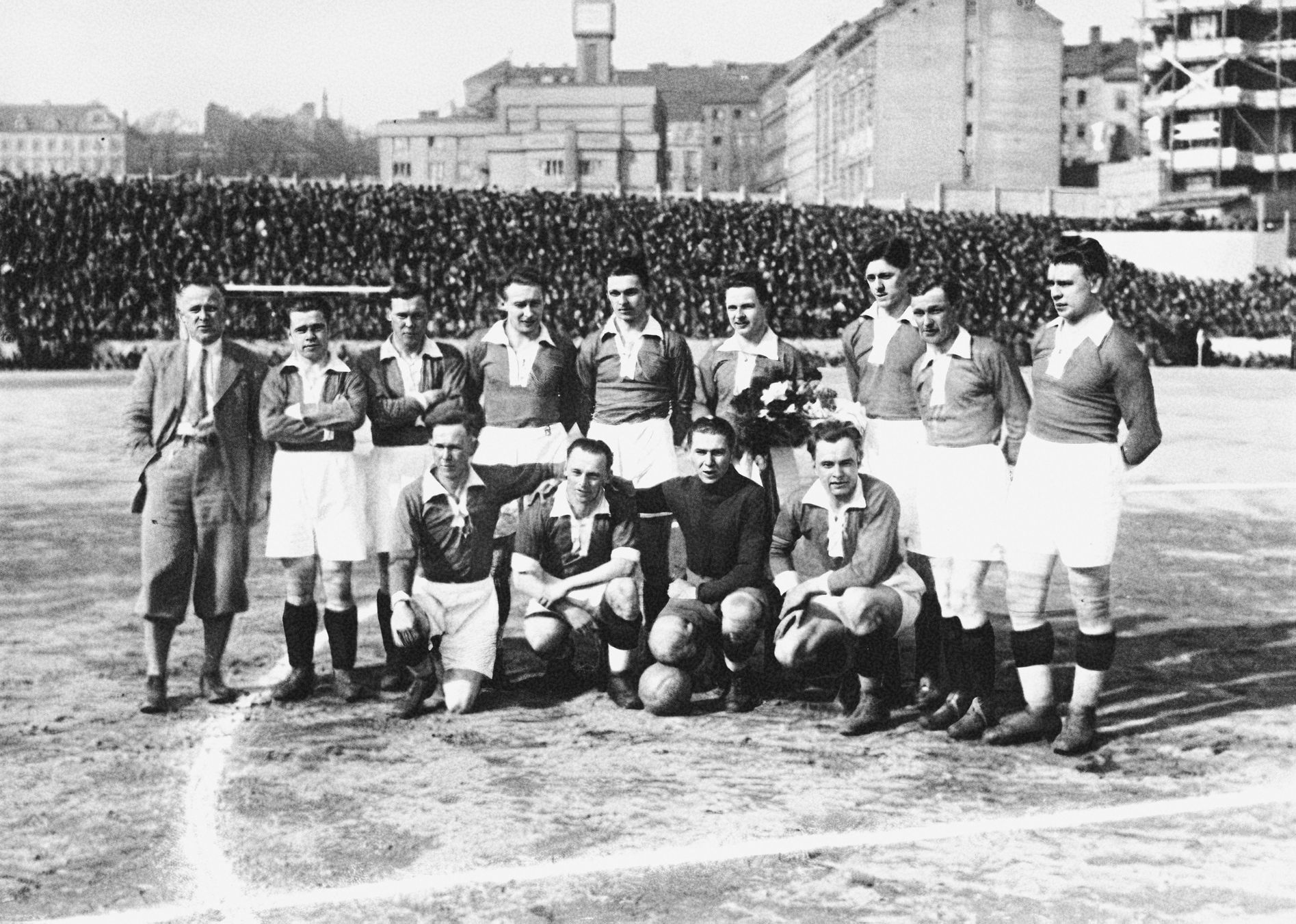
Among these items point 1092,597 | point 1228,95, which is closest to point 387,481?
point 1092,597

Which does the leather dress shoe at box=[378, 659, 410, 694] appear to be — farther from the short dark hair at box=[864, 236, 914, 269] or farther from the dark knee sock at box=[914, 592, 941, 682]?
the short dark hair at box=[864, 236, 914, 269]

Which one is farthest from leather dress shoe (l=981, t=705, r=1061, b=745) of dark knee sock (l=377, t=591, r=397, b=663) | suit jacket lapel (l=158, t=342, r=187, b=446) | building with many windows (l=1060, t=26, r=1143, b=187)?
building with many windows (l=1060, t=26, r=1143, b=187)

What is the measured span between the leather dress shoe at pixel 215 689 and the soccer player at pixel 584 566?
151 cm

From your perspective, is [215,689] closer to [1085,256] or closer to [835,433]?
[835,433]

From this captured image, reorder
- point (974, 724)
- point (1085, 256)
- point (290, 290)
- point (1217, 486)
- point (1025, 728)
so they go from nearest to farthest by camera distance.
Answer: point (1085, 256) < point (1025, 728) < point (974, 724) < point (1217, 486) < point (290, 290)

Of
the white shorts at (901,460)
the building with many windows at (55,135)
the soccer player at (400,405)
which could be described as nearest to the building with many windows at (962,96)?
the white shorts at (901,460)

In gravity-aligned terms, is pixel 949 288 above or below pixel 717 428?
above

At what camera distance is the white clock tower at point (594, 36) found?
89.4m

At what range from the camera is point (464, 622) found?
7.51 metres

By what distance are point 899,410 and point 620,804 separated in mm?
2686

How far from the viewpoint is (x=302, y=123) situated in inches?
5128

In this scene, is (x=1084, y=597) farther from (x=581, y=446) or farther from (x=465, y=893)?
(x=465, y=893)

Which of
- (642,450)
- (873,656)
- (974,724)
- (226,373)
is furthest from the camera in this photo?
(642,450)

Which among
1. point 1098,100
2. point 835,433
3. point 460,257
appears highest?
point 1098,100
